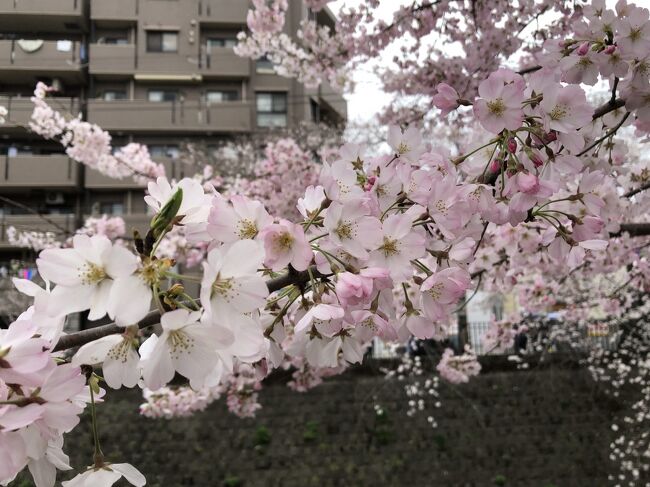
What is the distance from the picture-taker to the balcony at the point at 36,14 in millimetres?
3518

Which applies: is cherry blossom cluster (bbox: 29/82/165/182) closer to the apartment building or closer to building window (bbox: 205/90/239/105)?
the apartment building

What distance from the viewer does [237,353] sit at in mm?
687

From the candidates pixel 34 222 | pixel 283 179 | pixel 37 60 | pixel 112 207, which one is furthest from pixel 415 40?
pixel 112 207

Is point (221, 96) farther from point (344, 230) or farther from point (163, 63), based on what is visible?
point (344, 230)

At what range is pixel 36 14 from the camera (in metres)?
3.88

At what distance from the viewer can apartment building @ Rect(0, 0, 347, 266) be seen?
4.86 meters

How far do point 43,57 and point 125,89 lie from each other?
191 inches

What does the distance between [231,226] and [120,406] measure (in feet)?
21.3

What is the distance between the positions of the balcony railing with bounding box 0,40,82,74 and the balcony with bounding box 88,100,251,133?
10.7 ft

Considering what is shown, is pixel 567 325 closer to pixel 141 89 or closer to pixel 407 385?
pixel 407 385

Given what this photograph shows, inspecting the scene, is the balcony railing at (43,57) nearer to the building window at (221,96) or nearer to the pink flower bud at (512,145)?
the pink flower bud at (512,145)

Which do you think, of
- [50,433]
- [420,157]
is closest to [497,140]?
[420,157]

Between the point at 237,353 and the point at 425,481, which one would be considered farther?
the point at 425,481

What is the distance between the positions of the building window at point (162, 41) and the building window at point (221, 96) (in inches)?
69.8
